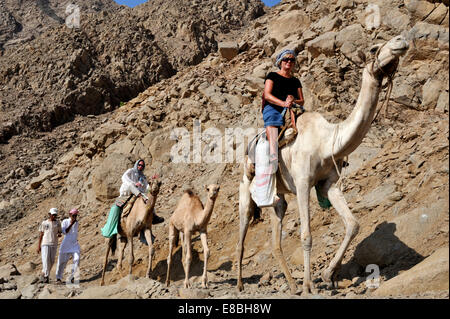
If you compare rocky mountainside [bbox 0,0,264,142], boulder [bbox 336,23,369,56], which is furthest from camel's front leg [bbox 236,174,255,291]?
rocky mountainside [bbox 0,0,264,142]

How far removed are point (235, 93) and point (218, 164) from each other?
4191 mm

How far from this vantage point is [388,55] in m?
5.49

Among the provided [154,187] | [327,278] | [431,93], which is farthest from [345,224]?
[431,93]

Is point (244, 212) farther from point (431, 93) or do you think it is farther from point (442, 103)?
point (431, 93)

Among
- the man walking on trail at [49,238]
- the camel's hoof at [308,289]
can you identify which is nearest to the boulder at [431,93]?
the camel's hoof at [308,289]

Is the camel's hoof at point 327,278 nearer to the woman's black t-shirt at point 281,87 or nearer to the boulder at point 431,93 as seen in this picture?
the woman's black t-shirt at point 281,87

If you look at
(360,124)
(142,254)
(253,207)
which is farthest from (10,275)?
(360,124)

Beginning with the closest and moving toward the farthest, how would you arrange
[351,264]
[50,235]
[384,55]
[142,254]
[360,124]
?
1. [384,55]
2. [360,124]
3. [351,264]
4. [50,235]
5. [142,254]

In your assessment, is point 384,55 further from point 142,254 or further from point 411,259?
point 142,254

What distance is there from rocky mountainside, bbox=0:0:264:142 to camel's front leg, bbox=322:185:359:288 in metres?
23.7

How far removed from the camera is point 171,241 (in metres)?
10.1

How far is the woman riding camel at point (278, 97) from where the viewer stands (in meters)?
6.78

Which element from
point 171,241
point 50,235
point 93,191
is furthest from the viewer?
point 93,191

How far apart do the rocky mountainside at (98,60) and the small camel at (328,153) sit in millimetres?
23042
